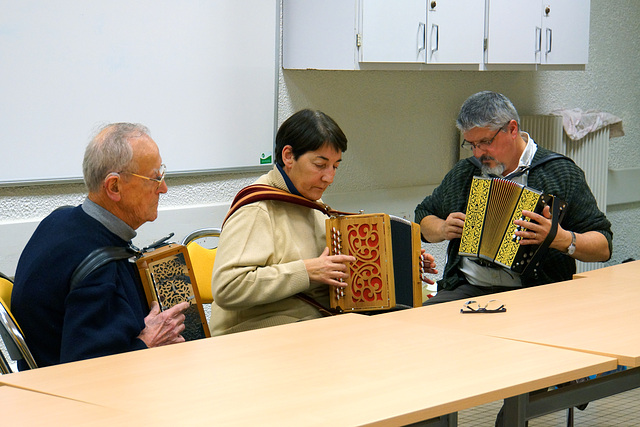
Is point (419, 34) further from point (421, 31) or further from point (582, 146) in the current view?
point (582, 146)

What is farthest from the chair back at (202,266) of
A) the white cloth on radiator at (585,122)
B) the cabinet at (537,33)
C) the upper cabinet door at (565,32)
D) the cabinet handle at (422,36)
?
the white cloth on radiator at (585,122)

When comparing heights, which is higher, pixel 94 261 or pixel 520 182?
pixel 520 182

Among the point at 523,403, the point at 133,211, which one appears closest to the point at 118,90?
the point at 133,211

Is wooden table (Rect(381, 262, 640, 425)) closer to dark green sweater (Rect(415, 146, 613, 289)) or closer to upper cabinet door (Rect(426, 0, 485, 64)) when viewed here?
dark green sweater (Rect(415, 146, 613, 289))

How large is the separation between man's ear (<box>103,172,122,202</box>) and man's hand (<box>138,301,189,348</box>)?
312 mm

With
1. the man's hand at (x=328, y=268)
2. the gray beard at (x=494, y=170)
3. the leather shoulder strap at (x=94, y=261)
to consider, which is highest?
the gray beard at (x=494, y=170)

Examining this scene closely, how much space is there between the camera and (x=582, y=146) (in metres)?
5.03

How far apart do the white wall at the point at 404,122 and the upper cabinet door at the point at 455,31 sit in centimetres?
47

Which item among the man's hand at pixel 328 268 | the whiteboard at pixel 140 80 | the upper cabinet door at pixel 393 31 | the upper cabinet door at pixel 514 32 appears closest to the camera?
the man's hand at pixel 328 268

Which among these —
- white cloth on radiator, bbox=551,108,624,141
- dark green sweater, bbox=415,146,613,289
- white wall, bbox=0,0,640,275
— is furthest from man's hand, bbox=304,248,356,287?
white cloth on radiator, bbox=551,108,624,141

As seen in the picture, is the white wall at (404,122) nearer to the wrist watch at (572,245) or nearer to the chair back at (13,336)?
the chair back at (13,336)

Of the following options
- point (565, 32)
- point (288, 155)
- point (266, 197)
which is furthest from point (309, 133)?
point (565, 32)

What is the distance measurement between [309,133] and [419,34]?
1.33 meters

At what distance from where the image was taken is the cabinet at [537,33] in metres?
4.04
